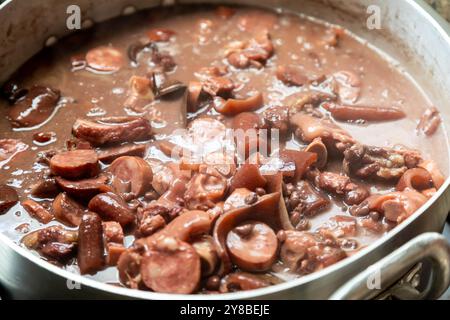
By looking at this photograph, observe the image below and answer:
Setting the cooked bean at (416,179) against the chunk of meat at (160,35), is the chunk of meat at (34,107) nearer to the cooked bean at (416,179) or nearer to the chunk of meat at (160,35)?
the chunk of meat at (160,35)

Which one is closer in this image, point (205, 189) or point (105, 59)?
point (205, 189)

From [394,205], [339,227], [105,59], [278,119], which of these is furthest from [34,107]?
[394,205]

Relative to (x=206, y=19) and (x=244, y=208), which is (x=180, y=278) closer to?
(x=244, y=208)

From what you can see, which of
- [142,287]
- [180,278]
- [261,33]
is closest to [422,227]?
[180,278]

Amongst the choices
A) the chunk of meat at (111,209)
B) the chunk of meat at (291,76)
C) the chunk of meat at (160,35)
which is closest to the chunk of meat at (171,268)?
the chunk of meat at (111,209)

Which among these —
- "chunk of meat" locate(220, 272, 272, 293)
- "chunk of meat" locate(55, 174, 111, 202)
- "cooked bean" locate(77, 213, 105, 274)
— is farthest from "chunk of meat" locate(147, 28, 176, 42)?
"chunk of meat" locate(220, 272, 272, 293)

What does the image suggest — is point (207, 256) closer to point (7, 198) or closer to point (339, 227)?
point (339, 227)
